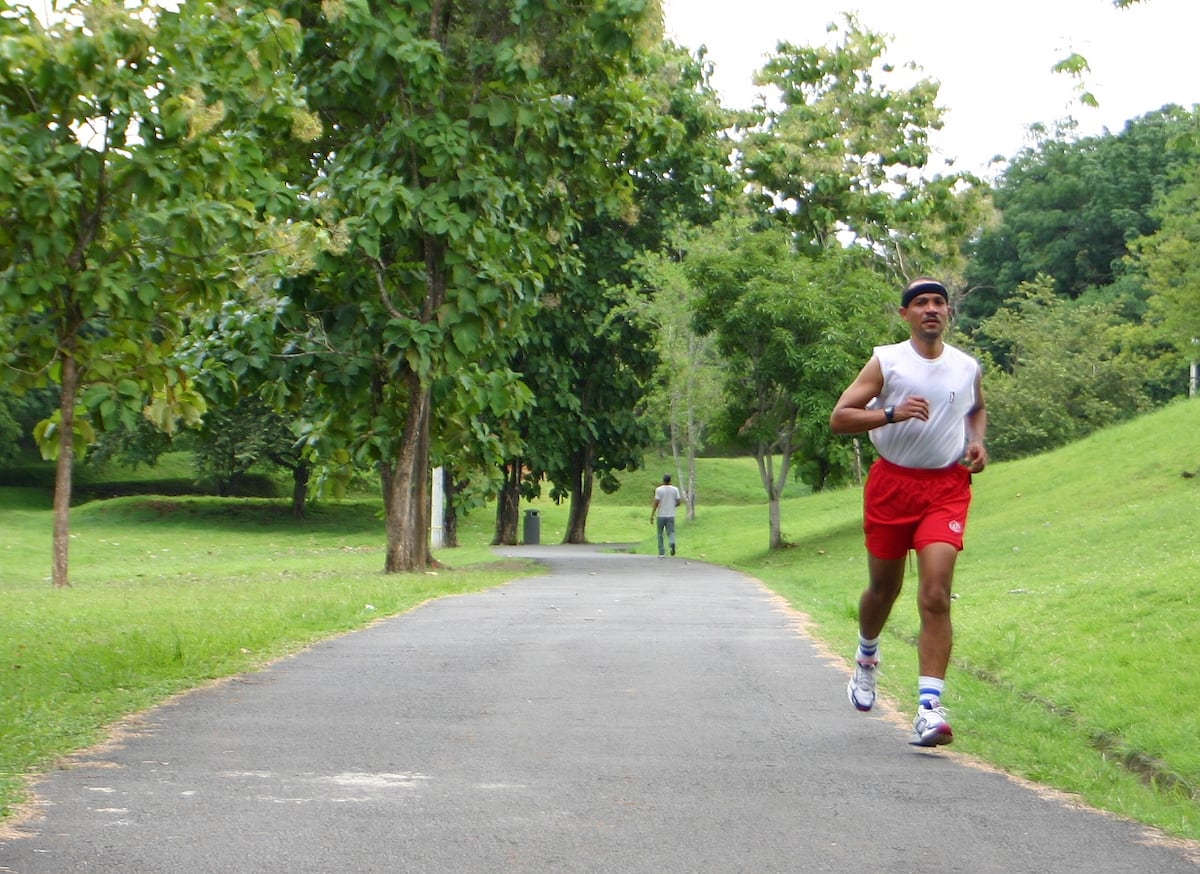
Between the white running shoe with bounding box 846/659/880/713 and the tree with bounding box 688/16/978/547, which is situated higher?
the tree with bounding box 688/16/978/547

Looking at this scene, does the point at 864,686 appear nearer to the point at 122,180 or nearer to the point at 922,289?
the point at 922,289

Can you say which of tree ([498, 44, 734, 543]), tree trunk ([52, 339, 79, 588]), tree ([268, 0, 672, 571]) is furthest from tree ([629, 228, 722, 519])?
tree trunk ([52, 339, 79, 588])

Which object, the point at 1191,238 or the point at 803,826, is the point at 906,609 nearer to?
the point at 803,826

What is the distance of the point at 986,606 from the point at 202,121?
9.28m

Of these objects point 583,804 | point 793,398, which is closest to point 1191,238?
point 793,398

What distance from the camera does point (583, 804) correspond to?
5832 millimetres

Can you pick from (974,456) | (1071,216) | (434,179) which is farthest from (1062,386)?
(974,456)

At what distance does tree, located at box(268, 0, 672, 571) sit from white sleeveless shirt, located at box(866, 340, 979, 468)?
12536 mm

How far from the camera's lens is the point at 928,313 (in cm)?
743

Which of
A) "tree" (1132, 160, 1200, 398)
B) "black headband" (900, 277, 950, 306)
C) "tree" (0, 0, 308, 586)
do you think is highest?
"tree" (1132, 160, 1200, 398)

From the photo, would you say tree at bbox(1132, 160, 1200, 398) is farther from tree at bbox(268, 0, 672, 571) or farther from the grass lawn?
tree at bbox(268, 0, 672, 571)

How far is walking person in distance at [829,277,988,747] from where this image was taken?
23.9ft

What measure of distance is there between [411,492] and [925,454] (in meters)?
17.2

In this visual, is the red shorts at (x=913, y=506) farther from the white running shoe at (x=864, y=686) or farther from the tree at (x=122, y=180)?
the tree at (x=122, y=180)
